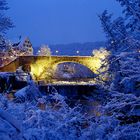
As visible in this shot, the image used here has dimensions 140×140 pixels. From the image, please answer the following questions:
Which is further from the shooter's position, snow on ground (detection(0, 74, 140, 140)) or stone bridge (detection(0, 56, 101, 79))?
stone bridge (detection(0, 56, 101, 79))

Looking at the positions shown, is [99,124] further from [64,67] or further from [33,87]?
[64,67]

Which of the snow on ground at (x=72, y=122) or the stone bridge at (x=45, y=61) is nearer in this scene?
the snow on ground at (x=72, y=122)

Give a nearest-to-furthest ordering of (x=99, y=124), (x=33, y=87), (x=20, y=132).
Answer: (x=20, y=132) → (x=99, y=124) → (x=33, y=87)

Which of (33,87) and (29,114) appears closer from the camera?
(29,114)

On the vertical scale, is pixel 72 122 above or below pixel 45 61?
below

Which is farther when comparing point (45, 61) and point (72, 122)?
point (45, 61)

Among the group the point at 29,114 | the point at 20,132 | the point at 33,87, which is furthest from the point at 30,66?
the point at 20,132

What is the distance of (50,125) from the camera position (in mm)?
8398

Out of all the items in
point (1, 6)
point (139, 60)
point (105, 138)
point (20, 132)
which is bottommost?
point (105, 138)

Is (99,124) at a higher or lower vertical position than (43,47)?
lower

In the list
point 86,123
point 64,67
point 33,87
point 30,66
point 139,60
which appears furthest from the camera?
point 64,67

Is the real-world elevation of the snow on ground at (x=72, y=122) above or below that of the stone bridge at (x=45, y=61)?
below

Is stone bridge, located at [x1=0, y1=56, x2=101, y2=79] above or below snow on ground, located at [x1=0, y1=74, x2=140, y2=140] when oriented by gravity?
above

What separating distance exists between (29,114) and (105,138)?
1.56 m
